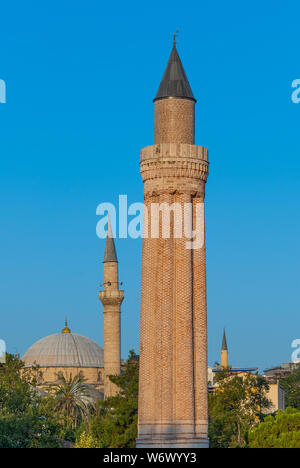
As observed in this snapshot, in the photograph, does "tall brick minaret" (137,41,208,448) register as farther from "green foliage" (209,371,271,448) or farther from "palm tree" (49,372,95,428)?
"palm tree" (49,372,95,428)

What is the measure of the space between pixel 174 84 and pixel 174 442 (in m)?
15.4

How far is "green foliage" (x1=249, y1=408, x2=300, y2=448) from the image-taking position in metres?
50.2

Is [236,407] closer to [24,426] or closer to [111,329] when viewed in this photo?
[111,329]

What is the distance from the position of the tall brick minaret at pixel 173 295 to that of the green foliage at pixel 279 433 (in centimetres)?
798

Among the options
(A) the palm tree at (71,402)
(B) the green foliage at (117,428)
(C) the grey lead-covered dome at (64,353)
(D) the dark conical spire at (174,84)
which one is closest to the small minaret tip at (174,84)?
(D) the dark conical spire at (174,84)

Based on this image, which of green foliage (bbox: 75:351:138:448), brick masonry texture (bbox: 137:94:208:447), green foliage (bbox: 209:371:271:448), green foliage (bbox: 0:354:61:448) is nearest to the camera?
brick masonry texture (bbox: 137:94:208:447)

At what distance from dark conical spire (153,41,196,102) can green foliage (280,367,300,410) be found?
5820cm

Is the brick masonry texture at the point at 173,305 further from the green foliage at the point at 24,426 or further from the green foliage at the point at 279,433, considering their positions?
the green foliage at the point at 279,433

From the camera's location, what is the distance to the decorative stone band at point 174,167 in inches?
1778

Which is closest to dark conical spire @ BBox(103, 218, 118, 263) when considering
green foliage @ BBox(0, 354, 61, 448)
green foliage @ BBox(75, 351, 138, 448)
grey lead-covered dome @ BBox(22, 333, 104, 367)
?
green foliage @ BBox(75, 351, 138, 448)

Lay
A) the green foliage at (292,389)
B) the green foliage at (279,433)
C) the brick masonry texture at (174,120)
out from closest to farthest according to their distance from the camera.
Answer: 1. the brick masonry texture at (174,120)
2. the green foliage at (279,433)
3. the green foliage at (292,389)

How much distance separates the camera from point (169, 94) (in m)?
44.9
